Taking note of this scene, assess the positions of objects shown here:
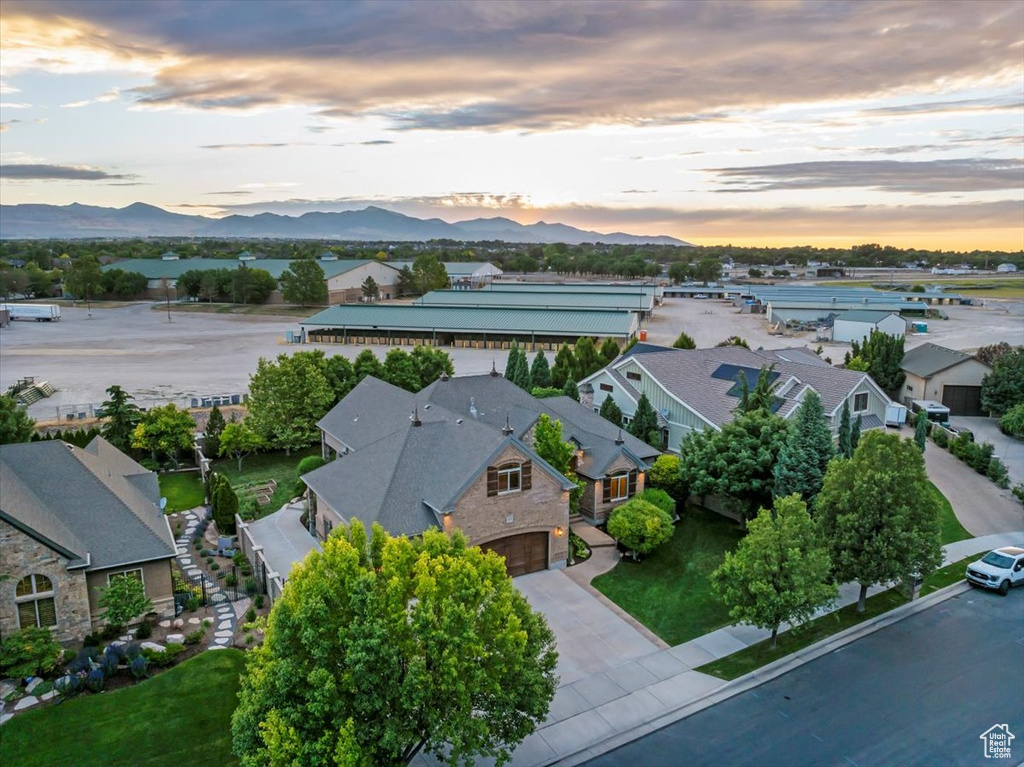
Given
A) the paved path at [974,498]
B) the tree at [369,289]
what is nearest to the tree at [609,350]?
the paved path at [974,498]

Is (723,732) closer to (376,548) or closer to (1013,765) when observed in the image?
(1013,765)

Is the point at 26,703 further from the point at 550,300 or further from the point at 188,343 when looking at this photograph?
the point at 550,300

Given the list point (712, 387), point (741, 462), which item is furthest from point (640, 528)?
point (712, 387)

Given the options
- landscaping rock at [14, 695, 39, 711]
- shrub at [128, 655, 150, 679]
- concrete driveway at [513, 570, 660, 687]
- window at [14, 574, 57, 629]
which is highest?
window at [14, 574, 57, 629]

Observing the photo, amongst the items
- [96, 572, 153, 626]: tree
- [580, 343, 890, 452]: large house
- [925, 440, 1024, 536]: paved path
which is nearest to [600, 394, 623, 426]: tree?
[580, 343, 890, 452]: large house

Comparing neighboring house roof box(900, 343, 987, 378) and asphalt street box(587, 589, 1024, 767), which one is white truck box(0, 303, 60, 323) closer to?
neighboring house roof box(900, 343, 987, 378)
